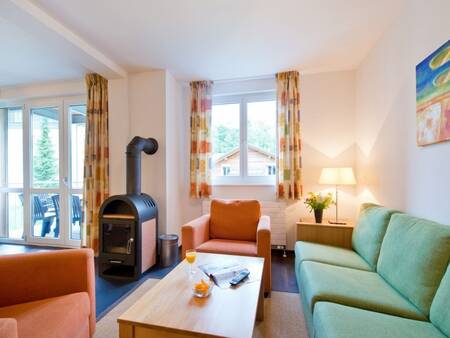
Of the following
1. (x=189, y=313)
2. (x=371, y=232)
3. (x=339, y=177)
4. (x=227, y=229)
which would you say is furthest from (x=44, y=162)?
(x=371, y=232)

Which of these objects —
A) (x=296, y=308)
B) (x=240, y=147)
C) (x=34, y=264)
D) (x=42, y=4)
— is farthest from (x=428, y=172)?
(x=42, y=4)

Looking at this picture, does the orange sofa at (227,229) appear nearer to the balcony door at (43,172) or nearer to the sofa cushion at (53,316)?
the sofa cushion at (53,316)

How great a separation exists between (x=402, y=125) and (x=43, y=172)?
495 centimetres

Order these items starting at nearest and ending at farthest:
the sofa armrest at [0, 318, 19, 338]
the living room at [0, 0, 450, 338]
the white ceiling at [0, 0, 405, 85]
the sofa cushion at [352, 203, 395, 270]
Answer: the sofa armrest at [0, 318, 19, 338] → the living room at [0, 0, 450, 338] → the sofa cushion at [352, 203, 395, 270] → the white ceiling at [0, 0, 405, 85]

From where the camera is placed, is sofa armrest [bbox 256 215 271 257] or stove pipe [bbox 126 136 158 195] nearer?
sofa armrest [bbox 256 215 271 257]

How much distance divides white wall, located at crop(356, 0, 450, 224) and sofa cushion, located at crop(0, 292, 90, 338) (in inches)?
93.5

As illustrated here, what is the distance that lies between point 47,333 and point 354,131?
364 centimetres

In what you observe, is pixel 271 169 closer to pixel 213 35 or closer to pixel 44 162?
pixel 213 35

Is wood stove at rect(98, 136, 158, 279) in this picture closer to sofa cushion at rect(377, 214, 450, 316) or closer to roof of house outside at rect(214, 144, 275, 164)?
roof of house outside at rect(214, 144, 275, 164)

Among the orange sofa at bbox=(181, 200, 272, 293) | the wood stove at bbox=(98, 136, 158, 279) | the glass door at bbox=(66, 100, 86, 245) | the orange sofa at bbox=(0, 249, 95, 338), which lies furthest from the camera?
the glass door at bbox=(66, 100, 86, 245)

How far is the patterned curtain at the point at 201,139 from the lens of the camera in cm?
348

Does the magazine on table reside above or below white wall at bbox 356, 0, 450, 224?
below

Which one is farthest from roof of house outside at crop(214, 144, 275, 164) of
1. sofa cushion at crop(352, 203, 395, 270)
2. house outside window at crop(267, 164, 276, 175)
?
sofa cushion at crop(352, 203, 395, 270)

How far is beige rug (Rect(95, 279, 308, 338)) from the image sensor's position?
162 centimetres
